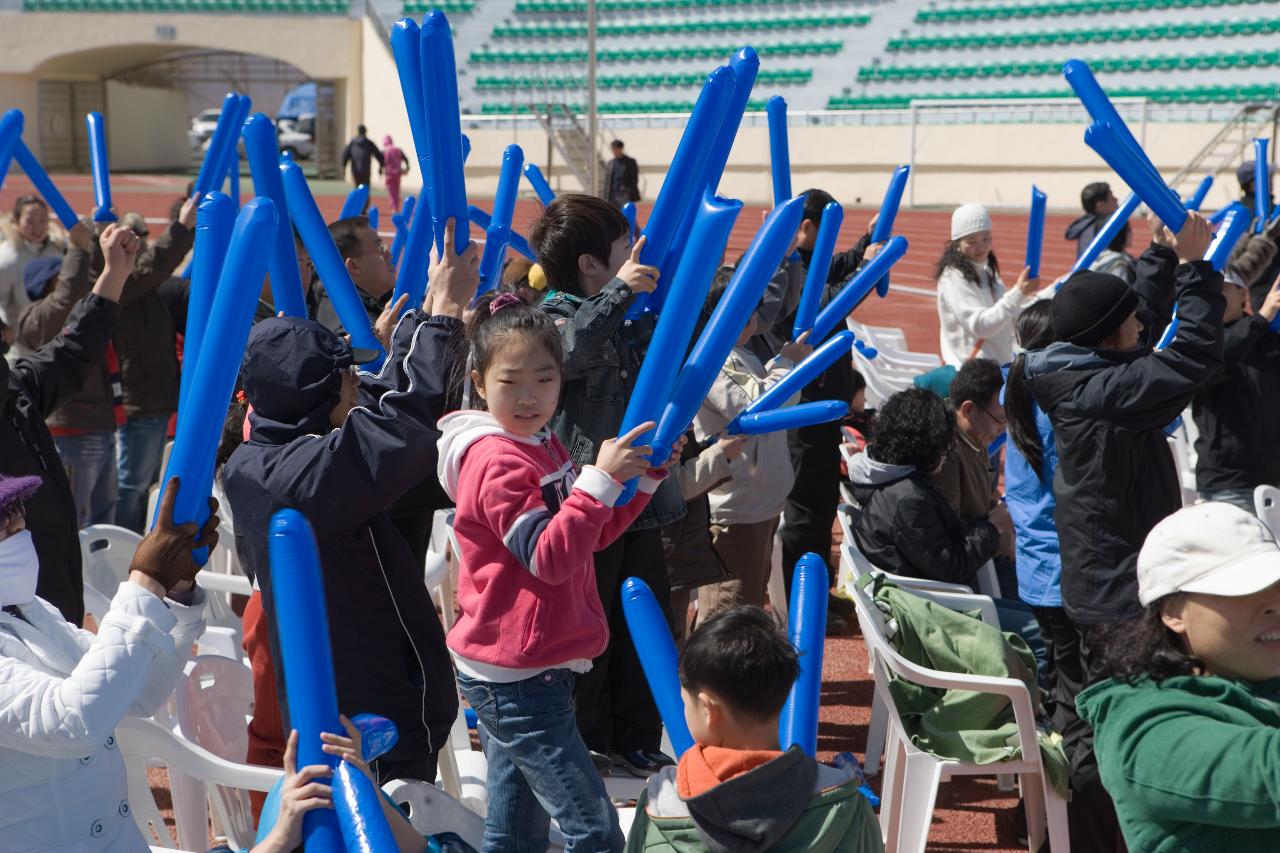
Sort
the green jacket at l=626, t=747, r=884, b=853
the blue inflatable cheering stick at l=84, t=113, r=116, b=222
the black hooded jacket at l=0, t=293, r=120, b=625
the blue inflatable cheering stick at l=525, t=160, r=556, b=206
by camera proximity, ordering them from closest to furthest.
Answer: the green jacket at l=626, t=747, r=884, b=853
the black hooded jacket at l=0, t=293, r=120, b=625
the blue inflatable cheering stick at l=525, t=160, r=556, b=206
the blue inflatable cheering stick at l=84, t=113, r=116, b=222

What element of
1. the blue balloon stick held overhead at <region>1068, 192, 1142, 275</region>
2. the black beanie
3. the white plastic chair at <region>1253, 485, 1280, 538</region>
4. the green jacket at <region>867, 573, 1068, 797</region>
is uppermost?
the blue balloon stick held overhead at <region>1068, 192, 1142, 275</region>

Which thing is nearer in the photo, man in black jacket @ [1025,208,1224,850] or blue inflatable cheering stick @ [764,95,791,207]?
man in black jacket @ [1025,208,1224,850]

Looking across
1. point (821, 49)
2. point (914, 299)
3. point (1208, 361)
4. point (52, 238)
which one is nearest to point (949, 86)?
point (821, 49)

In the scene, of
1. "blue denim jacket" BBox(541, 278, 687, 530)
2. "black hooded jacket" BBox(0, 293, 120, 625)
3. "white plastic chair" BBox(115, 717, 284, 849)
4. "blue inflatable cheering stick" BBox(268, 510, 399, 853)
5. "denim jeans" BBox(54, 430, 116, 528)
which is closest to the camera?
"blue inflatable cheering stick" BBox(268, 510, 399, 853)

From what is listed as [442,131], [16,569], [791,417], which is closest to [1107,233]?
[791,417]

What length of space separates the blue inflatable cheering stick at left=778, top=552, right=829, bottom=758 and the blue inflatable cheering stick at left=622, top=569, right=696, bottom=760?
0.17 metres

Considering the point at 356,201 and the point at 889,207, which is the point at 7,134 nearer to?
the point at 356,201

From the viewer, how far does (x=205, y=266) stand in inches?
71.1

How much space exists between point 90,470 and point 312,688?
439 centimetres

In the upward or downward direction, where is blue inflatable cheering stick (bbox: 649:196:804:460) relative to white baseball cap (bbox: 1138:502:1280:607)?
upward

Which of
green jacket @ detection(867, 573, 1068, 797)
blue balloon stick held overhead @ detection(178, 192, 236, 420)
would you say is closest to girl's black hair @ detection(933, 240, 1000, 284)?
green jacket @ detection(867, 573, 1068, 797)

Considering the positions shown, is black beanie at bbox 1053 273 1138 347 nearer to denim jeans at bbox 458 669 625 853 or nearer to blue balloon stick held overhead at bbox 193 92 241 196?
denim jeans at bbox 458 669 625 853

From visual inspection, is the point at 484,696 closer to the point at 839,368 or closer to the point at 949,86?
the point at 839,368

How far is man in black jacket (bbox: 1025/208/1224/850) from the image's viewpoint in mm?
3340
